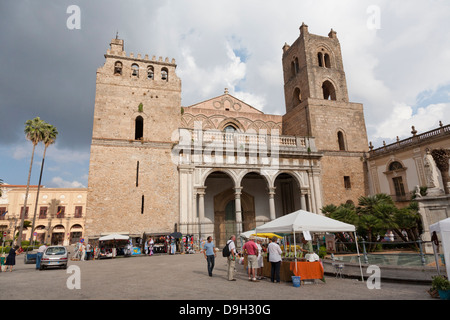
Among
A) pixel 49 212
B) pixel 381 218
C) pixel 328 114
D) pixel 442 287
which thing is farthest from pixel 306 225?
pixel 49 212

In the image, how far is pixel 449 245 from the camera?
654 cm

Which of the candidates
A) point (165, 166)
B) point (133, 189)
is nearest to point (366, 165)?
point (165, 166)

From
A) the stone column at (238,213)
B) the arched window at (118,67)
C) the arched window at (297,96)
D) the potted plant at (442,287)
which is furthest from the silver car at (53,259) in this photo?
the arched window at (297,96)

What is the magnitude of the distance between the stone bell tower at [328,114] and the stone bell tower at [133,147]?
11940 mm

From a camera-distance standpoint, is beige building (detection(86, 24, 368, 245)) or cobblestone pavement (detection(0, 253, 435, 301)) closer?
cobblestone pavement (detection(0, 253, 435, 301))

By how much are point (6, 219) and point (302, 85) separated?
163 feet

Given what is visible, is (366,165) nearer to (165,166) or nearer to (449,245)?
(165,166)

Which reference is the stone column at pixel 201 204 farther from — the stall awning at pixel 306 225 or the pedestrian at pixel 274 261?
the pedestrian at pixel 274 261

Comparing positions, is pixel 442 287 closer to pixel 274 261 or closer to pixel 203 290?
pixel 274 261

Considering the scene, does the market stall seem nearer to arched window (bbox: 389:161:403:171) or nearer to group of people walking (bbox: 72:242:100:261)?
group of people walking (bbox: 72:242:100:261)

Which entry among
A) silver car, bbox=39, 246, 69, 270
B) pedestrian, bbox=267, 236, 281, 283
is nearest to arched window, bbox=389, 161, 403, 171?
pedestrian, bbox=267, 236, 281, 283

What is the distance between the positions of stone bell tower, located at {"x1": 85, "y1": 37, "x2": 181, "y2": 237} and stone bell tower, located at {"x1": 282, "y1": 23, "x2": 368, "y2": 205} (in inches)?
470

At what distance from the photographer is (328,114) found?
25.4 m

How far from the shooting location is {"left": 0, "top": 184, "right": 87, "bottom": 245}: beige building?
46375mm
